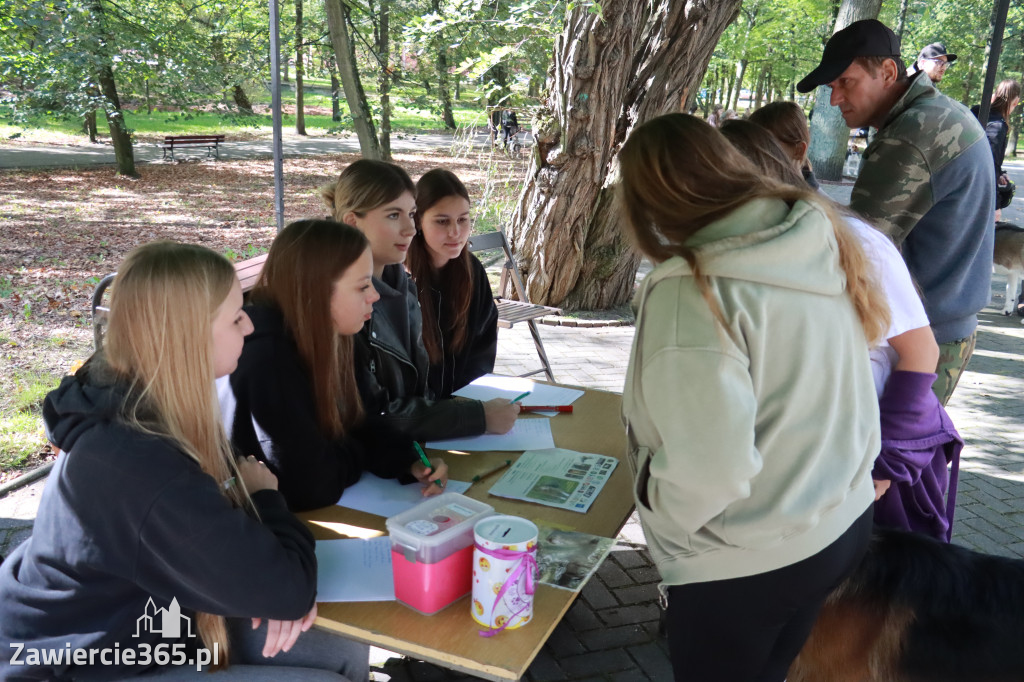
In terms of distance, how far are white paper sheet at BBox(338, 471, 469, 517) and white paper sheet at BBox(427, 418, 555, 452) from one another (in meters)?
0.23

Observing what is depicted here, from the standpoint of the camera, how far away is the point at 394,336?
2486mm

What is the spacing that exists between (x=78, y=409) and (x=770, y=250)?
3.91ft

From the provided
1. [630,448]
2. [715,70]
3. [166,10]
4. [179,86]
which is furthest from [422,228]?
[715,70]

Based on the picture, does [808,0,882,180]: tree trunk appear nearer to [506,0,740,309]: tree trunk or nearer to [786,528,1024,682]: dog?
[506,0,740,309]: tree trunk

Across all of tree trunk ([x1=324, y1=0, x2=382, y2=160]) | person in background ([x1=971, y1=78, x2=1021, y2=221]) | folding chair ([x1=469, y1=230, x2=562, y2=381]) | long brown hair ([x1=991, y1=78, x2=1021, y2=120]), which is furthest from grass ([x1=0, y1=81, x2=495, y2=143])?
long brown hair ([x1=991, y1=78, x2=1021, y2=120])

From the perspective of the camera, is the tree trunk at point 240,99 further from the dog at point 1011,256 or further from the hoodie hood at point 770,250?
the hoodie hood at point 770,250

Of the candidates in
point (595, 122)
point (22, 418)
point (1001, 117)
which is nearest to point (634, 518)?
point (22, 418)

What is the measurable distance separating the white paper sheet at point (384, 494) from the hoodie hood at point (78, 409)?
2.23 ft

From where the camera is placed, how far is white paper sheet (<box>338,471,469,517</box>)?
75.4 inches

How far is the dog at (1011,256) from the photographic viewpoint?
6902 mm

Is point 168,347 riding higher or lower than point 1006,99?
lower

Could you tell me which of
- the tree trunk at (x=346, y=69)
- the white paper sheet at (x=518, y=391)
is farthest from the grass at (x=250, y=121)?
the white paper sheet at (x=518, y=391)

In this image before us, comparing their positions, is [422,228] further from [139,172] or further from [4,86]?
[139,172]

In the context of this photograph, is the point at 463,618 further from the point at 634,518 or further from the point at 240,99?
the point at 240,99
